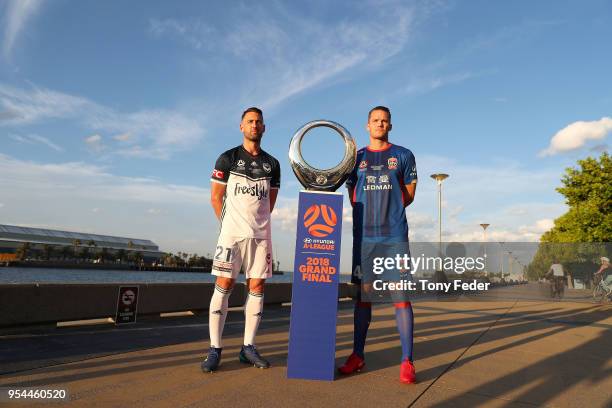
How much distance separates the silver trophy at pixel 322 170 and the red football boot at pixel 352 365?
138 centimetres

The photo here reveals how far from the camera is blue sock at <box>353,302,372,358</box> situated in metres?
3.32

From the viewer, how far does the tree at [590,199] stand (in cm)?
1722

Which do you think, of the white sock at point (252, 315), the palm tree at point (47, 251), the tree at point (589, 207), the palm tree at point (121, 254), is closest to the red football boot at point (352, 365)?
the white sock at point (252, 315)

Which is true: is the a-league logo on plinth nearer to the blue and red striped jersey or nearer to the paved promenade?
the paved promenade

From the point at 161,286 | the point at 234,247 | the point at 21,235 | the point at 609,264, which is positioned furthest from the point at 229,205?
the point at 21,235

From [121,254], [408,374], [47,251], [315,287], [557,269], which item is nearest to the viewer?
[408,374]

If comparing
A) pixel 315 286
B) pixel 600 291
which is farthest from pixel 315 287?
pixel 600 291

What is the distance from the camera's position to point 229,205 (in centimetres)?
341

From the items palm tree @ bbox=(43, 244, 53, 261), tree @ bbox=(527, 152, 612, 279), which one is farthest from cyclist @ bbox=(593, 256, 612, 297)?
palm tree @ bbox=(43, 244, 53, 261)

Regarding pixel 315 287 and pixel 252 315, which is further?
pixel 252 315

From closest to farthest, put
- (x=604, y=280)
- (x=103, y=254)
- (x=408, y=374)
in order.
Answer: (x=408, y=374)
(x=604, y=280)
(x=103, y=254)

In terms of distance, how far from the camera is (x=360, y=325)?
134 inches

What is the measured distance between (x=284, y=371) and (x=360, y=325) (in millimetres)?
740

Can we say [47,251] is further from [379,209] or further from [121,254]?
[379,209]
